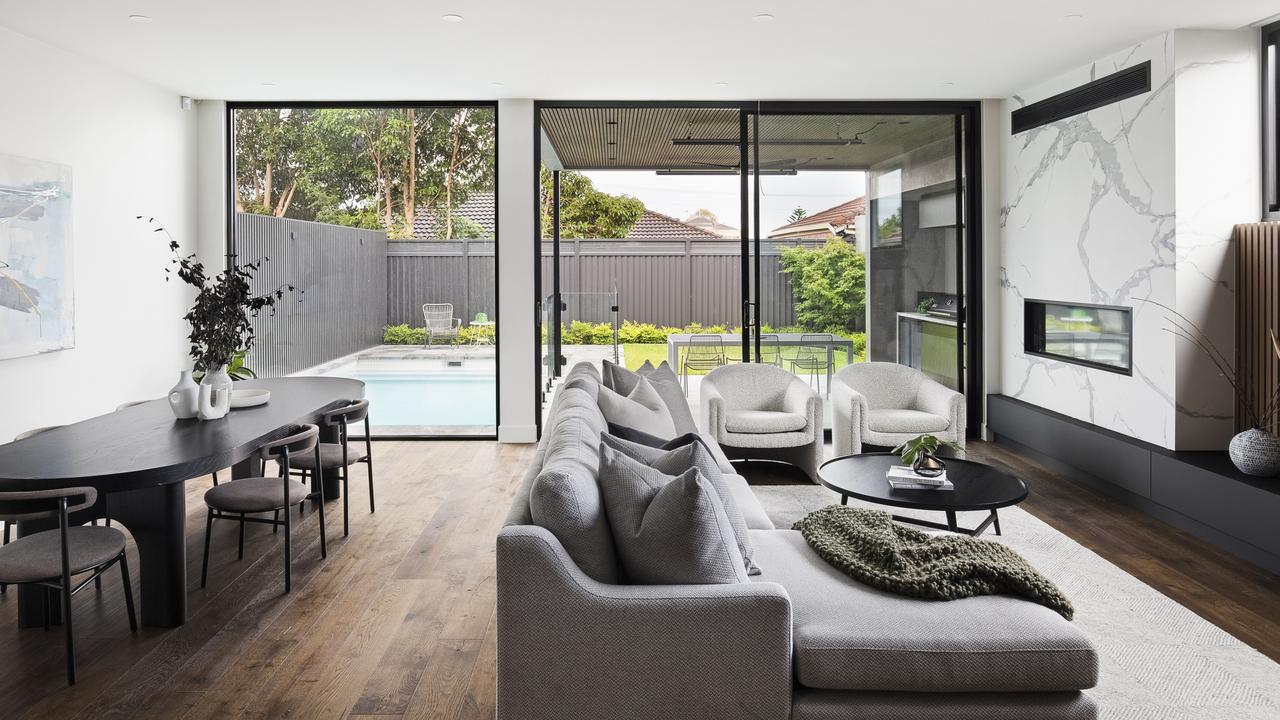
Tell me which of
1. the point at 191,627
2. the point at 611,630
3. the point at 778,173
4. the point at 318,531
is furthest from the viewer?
the point at 778,173

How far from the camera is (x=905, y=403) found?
247 inches

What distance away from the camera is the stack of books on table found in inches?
164

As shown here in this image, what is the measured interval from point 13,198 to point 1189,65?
6.41m

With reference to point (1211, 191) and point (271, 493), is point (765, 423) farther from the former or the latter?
point (271, 493)

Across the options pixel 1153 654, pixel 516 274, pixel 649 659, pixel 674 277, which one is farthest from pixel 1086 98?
pixel 649 659

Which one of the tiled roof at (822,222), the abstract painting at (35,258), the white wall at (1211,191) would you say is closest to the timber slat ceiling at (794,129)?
the tiled roof at (822,222)

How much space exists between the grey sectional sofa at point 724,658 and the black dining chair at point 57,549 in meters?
1.61

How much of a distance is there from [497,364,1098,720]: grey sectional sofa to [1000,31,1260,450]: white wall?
340 cm

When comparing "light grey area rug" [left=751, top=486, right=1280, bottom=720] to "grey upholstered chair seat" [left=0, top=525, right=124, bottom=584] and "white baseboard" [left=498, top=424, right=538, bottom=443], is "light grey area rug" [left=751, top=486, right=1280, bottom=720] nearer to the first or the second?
"grey upholstered chair seat" [left=0, top=525, right=124, bottom=584]

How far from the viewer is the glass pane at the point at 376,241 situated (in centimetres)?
719

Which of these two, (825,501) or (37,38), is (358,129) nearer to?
(37,38)

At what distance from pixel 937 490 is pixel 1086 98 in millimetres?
3193

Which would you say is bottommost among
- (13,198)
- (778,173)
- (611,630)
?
(611,630)

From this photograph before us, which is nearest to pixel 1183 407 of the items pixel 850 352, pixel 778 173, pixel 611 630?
pixel 850 352
